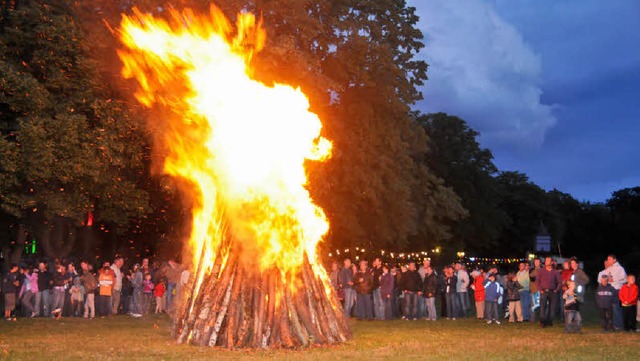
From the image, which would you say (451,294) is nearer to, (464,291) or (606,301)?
(464,291)

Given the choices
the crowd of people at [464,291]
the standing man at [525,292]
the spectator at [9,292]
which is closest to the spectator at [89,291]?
the spectator at [9,292]

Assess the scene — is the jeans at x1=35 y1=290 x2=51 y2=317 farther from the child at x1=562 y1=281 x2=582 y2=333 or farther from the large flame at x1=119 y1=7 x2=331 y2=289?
the child at x1=562 y1=281 x2=582 y2=333

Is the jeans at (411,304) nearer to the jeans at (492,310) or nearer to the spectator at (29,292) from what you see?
the jeans at (492,310)

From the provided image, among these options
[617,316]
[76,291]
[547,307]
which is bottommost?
[617,316]

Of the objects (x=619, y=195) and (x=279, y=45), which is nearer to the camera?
(x=279, y=45)

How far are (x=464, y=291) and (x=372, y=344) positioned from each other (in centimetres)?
1013

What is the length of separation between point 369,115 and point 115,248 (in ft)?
48.6

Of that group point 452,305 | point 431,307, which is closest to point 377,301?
point 431,307

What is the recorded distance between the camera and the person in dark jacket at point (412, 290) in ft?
84.3

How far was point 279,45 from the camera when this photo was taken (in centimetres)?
2772

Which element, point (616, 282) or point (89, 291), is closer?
point (616, 282)

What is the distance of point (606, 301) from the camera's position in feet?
65.7

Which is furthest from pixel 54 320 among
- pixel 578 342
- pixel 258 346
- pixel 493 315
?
pixel 578 342

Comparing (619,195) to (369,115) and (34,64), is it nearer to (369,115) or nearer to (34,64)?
(369,115)
